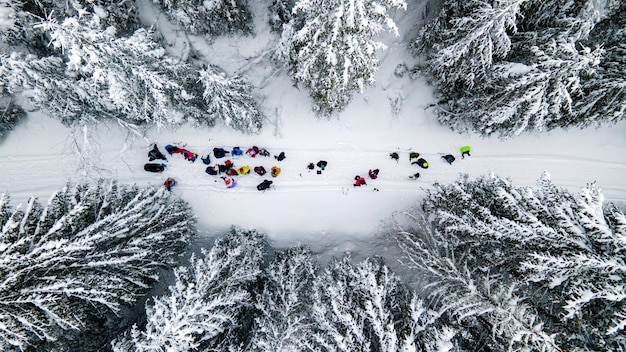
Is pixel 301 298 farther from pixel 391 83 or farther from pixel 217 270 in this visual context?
pixel 391 83

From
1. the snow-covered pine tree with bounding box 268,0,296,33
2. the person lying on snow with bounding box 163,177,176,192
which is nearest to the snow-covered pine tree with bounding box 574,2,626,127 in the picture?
the snow-covered pine tree with bounding box 268,0,296,33

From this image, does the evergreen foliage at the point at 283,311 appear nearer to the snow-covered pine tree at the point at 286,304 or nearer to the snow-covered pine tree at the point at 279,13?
the snow-covered pine tree at the point at 286,304

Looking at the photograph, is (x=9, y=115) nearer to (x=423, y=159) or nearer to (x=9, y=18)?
(x=9, y=18)

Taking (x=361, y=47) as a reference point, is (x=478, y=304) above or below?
below

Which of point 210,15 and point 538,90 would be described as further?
point 210,15

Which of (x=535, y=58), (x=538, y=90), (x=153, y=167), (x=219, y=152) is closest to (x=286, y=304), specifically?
(x=219, y=152)

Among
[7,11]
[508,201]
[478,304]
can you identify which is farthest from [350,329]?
[7,11]
